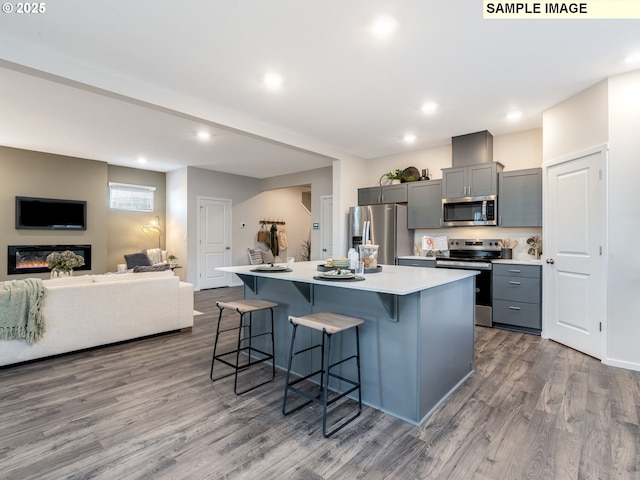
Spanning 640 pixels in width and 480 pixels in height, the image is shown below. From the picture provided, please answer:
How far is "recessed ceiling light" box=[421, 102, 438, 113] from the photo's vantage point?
3.76 m

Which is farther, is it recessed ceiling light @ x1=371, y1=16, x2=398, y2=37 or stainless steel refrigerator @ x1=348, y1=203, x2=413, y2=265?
stainless steel refrigerator @ x1=348, y1=203, x2=413, y2=265

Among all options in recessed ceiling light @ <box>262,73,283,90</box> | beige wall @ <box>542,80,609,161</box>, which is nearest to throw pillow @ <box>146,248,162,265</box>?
recessed ceiling light @ <box>262,73,283,90</box>

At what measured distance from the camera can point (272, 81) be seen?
320cm

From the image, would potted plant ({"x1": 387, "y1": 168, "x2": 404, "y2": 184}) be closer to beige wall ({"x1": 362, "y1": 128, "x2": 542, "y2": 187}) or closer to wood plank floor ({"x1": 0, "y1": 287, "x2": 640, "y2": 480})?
beige wall ({"x1": 362, "y1": 128, "x2": 542, "y2": 187})

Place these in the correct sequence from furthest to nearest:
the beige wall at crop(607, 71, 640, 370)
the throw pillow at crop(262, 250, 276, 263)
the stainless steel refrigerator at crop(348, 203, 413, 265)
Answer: the throw pillow at crop(262, 250, 276, 263)
the stainless steel refrigerator at crop(348, 203, 413, 265)
the beige wall at crop(607, 71, 640, 370)

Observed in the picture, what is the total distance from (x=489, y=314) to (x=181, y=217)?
615 centimetres

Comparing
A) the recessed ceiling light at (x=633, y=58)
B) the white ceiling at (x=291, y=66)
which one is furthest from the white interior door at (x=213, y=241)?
the recessed ceiling light at (x=633, y=58)

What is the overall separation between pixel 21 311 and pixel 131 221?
4.79m

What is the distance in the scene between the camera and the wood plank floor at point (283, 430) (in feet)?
5.57

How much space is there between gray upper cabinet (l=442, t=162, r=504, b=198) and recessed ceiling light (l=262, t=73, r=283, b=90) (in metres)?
2.85

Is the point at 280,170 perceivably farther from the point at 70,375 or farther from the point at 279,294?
the point at 70,375

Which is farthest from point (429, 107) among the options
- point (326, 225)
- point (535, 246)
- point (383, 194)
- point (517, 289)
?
point (326, 225)

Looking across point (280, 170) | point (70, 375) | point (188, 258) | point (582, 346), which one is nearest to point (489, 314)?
point (582, 346)

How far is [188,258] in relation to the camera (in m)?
7.09
